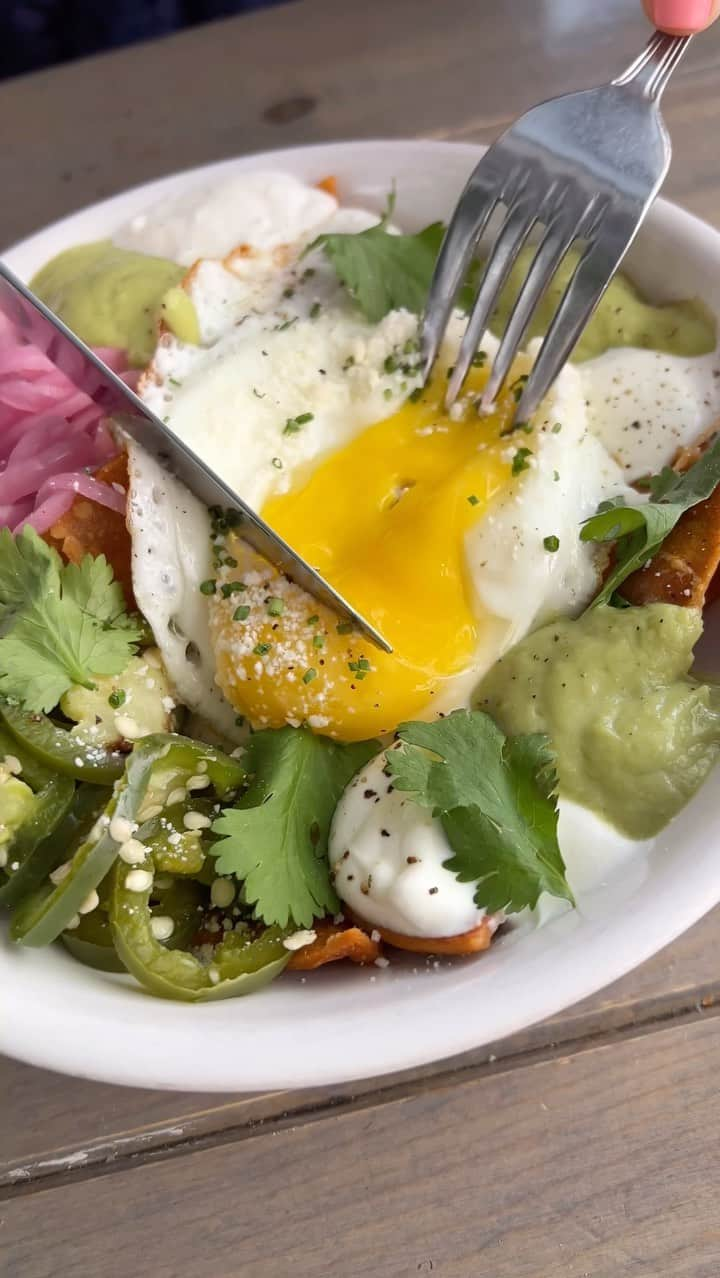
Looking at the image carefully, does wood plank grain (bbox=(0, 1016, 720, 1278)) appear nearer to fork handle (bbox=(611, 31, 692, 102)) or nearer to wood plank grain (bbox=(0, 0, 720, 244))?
fork handle (bbox=(611, 31, 692, 102))

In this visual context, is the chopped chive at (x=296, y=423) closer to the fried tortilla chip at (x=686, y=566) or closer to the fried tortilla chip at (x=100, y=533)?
the fried tortilla chip at (x=100, y=533)

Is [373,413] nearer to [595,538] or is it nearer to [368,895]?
[595,538]

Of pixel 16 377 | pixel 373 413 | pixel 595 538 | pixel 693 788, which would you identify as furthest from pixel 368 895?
pixel 16 377

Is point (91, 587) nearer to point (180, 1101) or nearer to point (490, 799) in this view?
point (490, 799)

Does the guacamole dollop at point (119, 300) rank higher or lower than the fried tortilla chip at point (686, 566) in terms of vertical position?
higher

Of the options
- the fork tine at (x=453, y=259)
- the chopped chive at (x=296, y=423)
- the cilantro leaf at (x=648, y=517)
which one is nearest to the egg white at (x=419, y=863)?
the cilantro leaf at (x=648, y=517)
